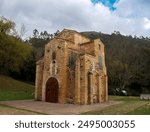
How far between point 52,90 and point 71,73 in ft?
9.81

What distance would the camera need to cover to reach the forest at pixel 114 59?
43.1 metres

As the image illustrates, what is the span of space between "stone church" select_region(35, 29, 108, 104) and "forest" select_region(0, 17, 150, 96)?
1179cm

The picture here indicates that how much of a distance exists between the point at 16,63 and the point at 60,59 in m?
19.9

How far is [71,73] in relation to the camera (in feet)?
83.6

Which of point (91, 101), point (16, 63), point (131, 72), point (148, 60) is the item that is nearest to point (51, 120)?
point (91, 101)

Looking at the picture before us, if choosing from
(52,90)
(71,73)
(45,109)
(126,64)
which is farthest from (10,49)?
(45,109)

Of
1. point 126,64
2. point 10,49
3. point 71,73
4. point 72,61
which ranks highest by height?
point 10,49

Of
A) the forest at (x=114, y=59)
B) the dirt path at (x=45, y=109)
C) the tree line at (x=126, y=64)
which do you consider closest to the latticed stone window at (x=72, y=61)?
the dirt path at (x=45, y=109)

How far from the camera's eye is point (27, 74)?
51.2 meters

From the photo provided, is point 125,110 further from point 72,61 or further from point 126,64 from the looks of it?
point 126,64

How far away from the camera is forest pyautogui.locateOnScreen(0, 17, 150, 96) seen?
4312 cm

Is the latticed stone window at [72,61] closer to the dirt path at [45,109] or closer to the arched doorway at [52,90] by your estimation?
the arched doorway at [52,90]

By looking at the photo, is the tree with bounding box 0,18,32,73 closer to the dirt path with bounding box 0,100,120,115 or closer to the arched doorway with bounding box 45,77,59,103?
the arched doorway with bounding box 45,77,59,103

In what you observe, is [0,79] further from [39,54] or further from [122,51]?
[122,51]
